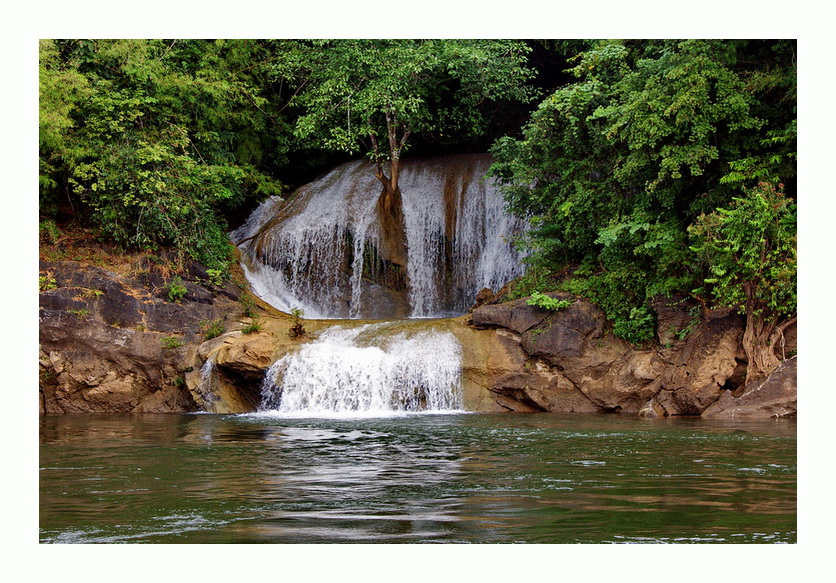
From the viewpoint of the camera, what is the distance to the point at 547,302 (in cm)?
1462

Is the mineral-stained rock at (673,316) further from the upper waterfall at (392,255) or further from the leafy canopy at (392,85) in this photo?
the leafy canopy at (392,85)

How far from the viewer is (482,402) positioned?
14570 mm

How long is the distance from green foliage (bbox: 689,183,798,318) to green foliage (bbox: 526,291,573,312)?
8.19 ft

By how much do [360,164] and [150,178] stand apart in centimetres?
663

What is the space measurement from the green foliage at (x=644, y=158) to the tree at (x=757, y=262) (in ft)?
1.58

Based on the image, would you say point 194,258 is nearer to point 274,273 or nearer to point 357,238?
point 274,273

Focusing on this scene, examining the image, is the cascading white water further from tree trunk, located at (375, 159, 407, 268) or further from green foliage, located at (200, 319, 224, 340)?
tree trunk, located at (375, 159, 407, 268)

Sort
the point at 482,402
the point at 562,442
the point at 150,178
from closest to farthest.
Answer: the point at 562,442
the point at 482,402
the point at 150,178

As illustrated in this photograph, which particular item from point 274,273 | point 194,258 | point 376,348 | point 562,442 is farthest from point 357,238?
point 562,442

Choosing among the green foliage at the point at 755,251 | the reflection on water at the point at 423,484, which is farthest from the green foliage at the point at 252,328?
the green foliage at the point at 755,251

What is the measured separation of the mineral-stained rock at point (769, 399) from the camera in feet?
39.3

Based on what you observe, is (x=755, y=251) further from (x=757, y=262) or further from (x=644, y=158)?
(x=644, y=158)

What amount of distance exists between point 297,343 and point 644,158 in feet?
22.0

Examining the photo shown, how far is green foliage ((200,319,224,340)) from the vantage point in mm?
15820
